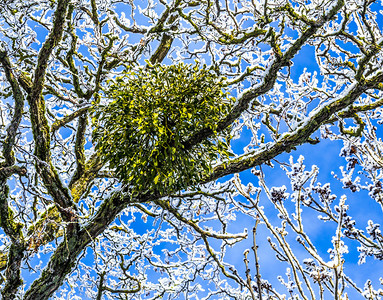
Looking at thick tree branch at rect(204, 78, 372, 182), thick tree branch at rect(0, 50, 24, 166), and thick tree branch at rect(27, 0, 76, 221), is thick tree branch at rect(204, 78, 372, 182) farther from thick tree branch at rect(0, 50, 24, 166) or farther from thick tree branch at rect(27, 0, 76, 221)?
thick tree branch at rect(0, 50, 24, 166)

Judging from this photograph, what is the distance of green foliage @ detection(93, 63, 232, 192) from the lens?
297cm

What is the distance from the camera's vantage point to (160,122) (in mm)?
3023

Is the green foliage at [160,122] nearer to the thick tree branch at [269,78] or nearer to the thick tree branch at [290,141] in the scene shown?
the thick tree branch at [269,78]

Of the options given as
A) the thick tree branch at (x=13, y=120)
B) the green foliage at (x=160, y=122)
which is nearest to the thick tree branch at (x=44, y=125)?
the thick tree branch at (x=13, y=120)

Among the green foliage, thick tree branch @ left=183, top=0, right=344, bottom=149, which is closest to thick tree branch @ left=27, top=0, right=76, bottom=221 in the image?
the green foliage

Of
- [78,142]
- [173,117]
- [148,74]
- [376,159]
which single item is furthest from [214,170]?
[78,142]

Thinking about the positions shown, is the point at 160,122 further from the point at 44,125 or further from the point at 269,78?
the point at 44,125

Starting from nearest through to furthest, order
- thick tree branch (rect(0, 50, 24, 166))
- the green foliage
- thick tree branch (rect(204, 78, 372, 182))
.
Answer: the green foliage
thick tree branch (rect(204, 78, 372, 182))
thick tree branch (rect(0, 50, 24, 166))

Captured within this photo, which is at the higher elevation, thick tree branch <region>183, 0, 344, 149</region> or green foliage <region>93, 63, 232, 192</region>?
thick tree branch <region>183, 0, 344, 149</region>

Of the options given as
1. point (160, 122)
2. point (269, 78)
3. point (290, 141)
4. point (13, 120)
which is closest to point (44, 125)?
point (13, 120)

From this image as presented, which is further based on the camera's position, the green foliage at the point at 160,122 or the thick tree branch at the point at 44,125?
the thick tree branch at the point at 44,125

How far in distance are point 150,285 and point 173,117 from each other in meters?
3.70

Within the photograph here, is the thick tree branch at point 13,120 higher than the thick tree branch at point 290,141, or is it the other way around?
the thick tree branch at point 290,141

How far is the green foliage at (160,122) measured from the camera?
9.76 ft
